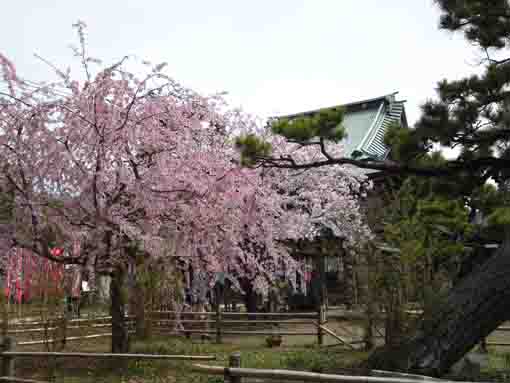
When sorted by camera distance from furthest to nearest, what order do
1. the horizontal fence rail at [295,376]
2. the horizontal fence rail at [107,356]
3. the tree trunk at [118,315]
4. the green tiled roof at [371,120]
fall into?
the green tiled roof at [371,120], the tree trunk at [118,315], the horizontal fence rail at [107,356], the horizontal fence rail at [295,376]

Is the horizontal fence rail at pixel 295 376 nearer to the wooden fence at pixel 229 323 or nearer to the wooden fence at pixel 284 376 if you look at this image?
the wooden fence at pixel 284 376

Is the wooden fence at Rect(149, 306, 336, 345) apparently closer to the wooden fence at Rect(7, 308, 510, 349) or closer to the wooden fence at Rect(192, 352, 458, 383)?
the wooden fence at Rect(7, 308, 510, 349)

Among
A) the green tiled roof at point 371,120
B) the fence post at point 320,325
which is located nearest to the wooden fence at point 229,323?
the fence post at point 320,325

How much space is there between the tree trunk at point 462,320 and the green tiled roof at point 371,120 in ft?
44.7

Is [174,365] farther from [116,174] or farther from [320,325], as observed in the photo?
[320,325]

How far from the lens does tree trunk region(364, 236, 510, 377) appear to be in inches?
204

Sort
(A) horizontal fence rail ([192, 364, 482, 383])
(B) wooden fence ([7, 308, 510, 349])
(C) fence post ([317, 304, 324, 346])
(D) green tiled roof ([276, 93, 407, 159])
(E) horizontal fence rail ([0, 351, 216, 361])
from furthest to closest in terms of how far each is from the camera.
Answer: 1. (D) green tiled roof ([276, 93, 407, 159])
2. (C) fence post ([317, 304, 324, 346])
3. (B) wooden fence ([7, 308, 510, 349])
4. (E) horizontal fence rail ([0, 351, 216, 361])
5. (A) horizontal fence rail ([192, 364, 482, 383])

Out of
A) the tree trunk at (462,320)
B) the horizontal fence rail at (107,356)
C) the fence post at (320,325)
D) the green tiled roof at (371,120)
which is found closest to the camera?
the horizontal fence rail at (107,356)

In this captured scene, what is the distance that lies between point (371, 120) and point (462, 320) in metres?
15.7

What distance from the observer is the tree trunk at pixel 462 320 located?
17.0 ft

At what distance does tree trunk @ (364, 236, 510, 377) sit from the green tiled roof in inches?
536

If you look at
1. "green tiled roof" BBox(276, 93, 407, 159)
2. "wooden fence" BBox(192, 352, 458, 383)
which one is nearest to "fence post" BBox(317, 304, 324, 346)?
"wooden fence" BBox(192, 352, 458, 383)

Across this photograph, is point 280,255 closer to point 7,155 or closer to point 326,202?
point 326,202

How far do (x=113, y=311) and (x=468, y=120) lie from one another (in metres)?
5.34
